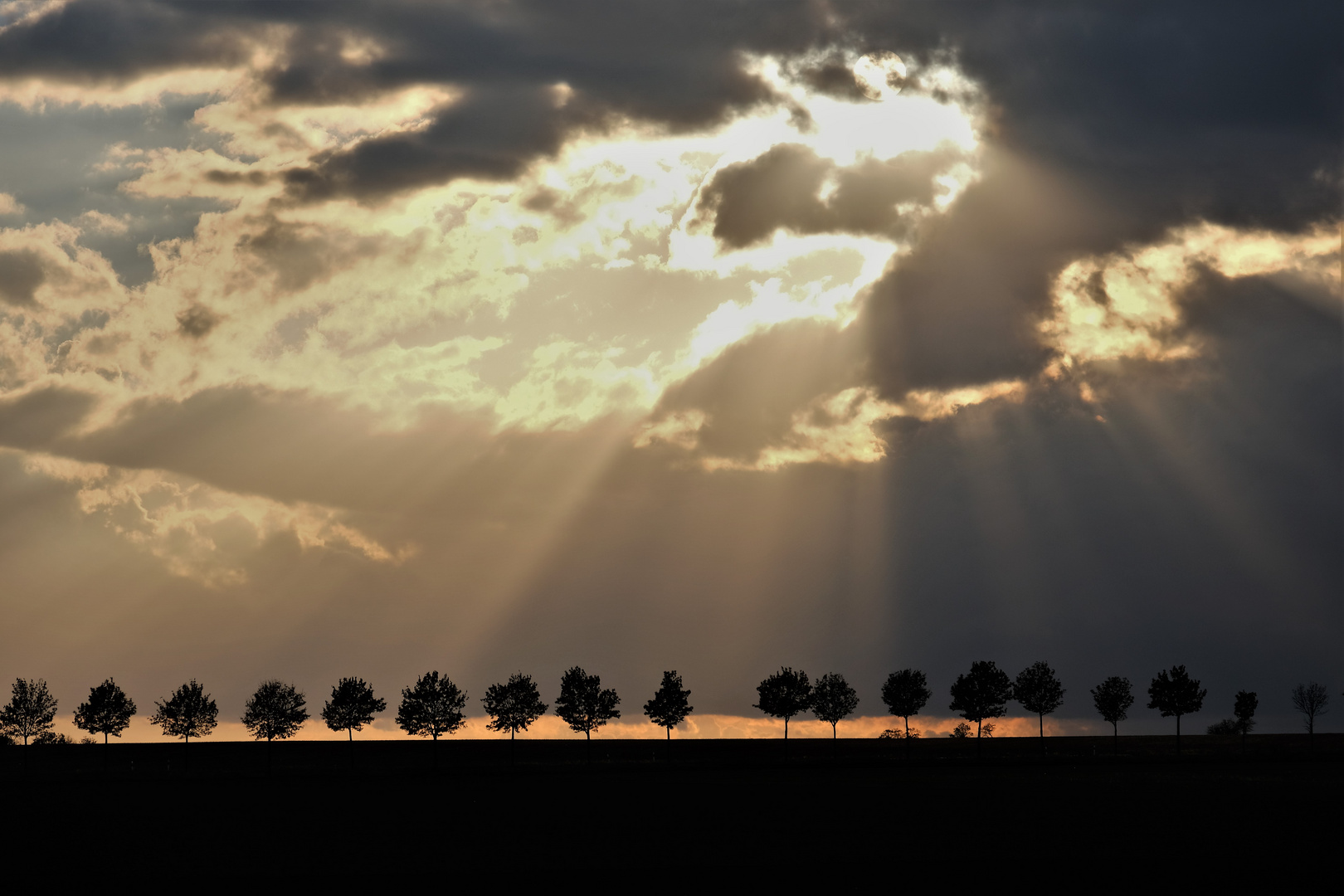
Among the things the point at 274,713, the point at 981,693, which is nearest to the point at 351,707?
the point at 274,713

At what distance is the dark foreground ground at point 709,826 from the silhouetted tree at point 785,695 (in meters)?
61.0

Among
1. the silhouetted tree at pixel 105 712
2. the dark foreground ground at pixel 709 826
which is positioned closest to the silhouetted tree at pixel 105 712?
the silhouetted tree at pixel 105 712

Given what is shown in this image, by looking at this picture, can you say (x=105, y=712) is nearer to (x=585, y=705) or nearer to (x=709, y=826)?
(x=585, y=705)

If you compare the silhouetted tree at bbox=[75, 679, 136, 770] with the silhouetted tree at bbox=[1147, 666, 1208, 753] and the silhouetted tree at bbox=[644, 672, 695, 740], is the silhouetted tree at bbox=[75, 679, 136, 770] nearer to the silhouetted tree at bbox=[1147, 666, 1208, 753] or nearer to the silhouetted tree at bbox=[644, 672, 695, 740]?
the silhouetted tree at bbox=[644, 672, 695, 740]

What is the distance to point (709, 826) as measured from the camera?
200ft

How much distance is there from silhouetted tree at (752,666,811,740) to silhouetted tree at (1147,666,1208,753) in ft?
183

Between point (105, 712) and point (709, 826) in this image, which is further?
point (105, 712)

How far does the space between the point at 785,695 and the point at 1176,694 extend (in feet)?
205

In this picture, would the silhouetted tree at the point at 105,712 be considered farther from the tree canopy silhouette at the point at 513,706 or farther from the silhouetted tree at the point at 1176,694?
the silhouetted tree at the point at 1176,694

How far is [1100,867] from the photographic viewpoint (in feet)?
150

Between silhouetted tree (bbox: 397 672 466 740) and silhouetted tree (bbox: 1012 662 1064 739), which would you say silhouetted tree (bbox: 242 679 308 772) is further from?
silhouetted tree (bbox: 1012 662 1064 739)

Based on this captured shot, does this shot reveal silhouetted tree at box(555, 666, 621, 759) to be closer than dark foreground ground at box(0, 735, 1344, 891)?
No

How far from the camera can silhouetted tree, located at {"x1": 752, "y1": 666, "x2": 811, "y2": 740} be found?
582ft

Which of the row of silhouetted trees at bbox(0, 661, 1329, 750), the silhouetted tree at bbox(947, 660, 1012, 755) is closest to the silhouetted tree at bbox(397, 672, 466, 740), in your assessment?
the row of silhouetted trees at bbox(0, 661, 1329, 750)
